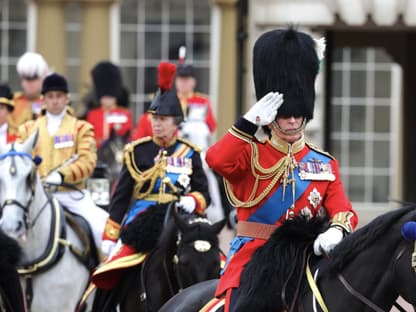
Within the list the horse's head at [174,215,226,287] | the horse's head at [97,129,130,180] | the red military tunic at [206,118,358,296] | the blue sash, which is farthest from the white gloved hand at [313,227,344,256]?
the horse's head at [97,129,130,180]

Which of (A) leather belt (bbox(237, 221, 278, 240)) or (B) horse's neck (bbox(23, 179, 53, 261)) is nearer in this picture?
(A) leather belt (bbox(237, 221, 278, 240))

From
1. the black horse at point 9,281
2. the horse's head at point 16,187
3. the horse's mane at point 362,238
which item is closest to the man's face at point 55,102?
the horse's head at point 16,187

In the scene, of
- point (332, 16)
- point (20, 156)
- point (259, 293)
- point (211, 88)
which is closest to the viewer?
point (259, 293)

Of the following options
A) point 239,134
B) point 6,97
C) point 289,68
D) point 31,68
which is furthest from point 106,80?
point 239,134

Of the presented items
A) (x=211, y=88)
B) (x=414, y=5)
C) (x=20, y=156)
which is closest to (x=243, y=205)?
(x=20, y=156)

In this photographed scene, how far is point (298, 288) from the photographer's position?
6348mm

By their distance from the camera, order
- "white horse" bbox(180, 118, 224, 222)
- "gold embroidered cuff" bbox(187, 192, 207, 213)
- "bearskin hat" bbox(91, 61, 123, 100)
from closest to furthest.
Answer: "gold embroidered cuff" bbox(187, 192, 207, 213) < "white horse" bbox(180, 118, 224, 222) < "bearskin hat" bbox(91, 61, 123, 100)

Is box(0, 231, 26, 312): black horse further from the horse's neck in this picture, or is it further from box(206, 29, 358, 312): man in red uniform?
box(206, 29, 358, 312): man in red uniform

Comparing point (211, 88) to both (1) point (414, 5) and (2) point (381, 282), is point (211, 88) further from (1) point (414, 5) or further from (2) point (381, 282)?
(2) point (381, 282)

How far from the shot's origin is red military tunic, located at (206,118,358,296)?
260 inches

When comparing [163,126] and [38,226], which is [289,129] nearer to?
[163,126]

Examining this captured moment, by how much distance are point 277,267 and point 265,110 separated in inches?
25.5

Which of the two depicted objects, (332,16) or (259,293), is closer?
(259,293)

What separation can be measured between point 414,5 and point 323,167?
11.3 metres
